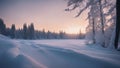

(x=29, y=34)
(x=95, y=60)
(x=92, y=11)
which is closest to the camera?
(x=95, y=60)

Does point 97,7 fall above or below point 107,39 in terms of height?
above

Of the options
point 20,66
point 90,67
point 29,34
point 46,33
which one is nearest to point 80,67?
point 90,67

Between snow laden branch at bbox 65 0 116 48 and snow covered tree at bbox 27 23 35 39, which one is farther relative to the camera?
snow covered tree at bbox 27 23 35 39

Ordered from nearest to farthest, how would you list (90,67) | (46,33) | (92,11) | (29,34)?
1. (90,67)
2. (92,11)
3. (29,34)
4. (46,33)

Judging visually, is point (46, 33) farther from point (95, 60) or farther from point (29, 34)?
point (95, 60)

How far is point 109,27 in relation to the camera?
22.9m

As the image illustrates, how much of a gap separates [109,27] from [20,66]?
2126cm

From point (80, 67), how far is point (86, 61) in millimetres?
648

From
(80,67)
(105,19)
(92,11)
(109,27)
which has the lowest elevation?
(80,67)

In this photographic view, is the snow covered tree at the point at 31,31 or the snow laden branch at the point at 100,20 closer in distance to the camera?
the snow laden branch at the point at 100,20

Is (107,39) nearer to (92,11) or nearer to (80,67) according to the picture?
(92,11)

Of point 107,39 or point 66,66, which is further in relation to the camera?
point 107,39

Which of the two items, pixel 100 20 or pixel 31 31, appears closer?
pixel 100 20

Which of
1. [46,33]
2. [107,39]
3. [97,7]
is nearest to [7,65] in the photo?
[107,39]
